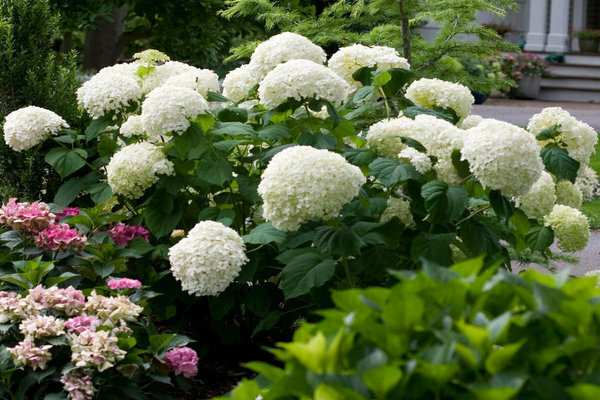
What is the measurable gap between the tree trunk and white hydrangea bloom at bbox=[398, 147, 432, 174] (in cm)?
1009

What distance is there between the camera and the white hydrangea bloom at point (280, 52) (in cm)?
382

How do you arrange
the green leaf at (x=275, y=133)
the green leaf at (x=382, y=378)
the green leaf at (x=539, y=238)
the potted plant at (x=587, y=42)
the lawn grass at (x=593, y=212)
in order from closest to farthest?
the green leaf at (x=382, y=378)
the green leaf at (x=275, y=133)
the green leaf at (x=539, y=238)
the lawn grass at (x=593, y=212)
the potted plant at (x=587, y=42)

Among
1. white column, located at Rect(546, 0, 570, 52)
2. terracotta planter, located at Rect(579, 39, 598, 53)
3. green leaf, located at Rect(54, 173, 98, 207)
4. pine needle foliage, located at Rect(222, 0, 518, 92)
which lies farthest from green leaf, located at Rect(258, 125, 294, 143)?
terracotta planter, located at Rect(579, 39, 598, 53)

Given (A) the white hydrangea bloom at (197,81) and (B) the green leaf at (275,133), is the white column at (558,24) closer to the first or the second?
(A) the white hydrangea bloom at (197,81)

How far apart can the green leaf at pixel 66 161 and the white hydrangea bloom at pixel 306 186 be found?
1.38 m

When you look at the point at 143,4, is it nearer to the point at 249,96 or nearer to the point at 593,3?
the point at 249,96

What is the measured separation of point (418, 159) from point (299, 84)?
0.54m

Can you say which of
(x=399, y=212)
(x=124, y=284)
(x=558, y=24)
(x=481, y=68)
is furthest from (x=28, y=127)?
(x=558, y=24)

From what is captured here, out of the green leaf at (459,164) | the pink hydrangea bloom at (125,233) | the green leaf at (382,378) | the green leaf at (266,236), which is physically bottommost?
the pink hydrangea bloom at (125,233)

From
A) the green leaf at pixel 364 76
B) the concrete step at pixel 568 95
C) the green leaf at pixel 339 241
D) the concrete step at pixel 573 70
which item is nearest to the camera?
the green leaf at pixel 339 241

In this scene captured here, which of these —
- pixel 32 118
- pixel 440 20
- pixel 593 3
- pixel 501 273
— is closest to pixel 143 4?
pixel 440 20

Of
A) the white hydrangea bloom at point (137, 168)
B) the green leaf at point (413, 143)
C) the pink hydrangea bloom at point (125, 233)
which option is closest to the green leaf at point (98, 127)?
the white hydrangea bloom at point (137, 168)

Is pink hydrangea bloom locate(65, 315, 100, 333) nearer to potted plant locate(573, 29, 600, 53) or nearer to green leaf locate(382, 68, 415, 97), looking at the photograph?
green leaf locate(382, 68, 415, 97)

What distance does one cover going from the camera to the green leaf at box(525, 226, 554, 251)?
148 inches
